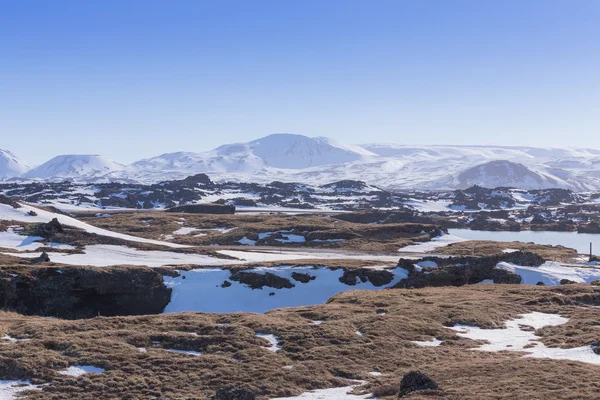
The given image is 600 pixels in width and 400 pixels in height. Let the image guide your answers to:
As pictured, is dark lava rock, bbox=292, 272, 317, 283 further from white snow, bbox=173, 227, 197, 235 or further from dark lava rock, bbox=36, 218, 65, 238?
white snow, bbox=173, 227, 197, 235

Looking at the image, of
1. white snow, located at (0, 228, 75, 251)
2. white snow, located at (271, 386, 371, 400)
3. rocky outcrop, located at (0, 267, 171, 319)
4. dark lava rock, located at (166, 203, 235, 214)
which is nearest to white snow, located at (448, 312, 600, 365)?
white snow, located at (271, 386, 371, 400)

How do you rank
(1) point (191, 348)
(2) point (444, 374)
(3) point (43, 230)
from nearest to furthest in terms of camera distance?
(2) point (444, 374) < (1) point (191, 348) < (3) point (43, 230)

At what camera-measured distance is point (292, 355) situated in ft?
73.9

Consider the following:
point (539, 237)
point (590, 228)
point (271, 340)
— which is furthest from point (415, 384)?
point (590, 228)

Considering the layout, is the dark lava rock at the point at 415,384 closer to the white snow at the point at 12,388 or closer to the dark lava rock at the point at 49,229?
the white snow at the point at 12,388

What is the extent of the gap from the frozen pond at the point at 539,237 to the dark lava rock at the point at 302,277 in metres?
68.1

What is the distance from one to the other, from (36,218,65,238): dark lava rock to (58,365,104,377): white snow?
43.4m

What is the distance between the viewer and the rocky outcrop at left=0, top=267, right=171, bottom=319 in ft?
125

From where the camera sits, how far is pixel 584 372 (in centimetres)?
1859

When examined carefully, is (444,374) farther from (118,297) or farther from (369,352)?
(118,297)

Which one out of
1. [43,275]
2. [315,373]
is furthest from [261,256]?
[315,373]

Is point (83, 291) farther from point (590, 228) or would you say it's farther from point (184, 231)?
point (590, 228)

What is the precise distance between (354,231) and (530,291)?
1981 inches

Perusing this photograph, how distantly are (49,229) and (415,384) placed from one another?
177ft
